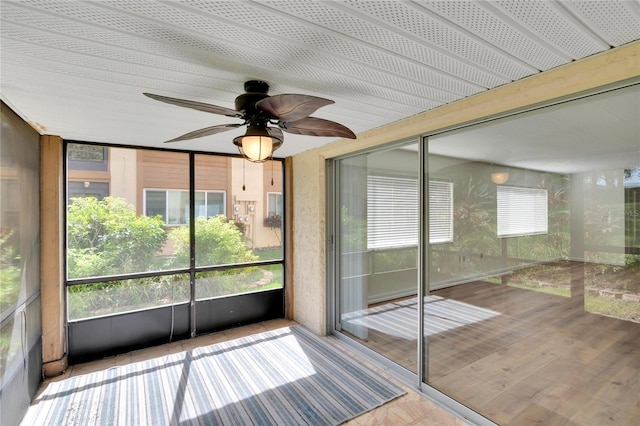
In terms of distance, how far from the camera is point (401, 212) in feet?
9.20

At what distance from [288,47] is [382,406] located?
8.24 feet

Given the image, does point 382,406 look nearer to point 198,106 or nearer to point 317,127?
point 317,127

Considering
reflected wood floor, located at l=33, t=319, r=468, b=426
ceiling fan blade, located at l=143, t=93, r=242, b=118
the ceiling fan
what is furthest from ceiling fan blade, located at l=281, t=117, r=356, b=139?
reflected wood floor, located at l=33, t=319, r=468, b=426

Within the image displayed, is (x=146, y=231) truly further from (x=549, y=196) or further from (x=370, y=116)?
(x=549, y=196)

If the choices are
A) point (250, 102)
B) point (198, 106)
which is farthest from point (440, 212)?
point (198, 106)

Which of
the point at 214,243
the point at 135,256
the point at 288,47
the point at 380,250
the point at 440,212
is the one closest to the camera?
the point at 288,47

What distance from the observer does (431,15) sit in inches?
47.6

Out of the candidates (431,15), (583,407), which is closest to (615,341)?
(583,407)

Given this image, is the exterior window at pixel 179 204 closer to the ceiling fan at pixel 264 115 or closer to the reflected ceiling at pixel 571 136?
the ceiling fan at pixel 264 115

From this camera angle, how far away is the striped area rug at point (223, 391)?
Answer: 7.32ft

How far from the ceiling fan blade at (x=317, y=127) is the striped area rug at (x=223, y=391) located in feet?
6.58

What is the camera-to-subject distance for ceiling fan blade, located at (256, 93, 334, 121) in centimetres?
138

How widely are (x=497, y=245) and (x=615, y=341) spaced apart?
2.48ft

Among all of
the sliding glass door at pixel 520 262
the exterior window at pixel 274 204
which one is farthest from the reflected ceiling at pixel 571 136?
the exterior window at pixel 274 204
